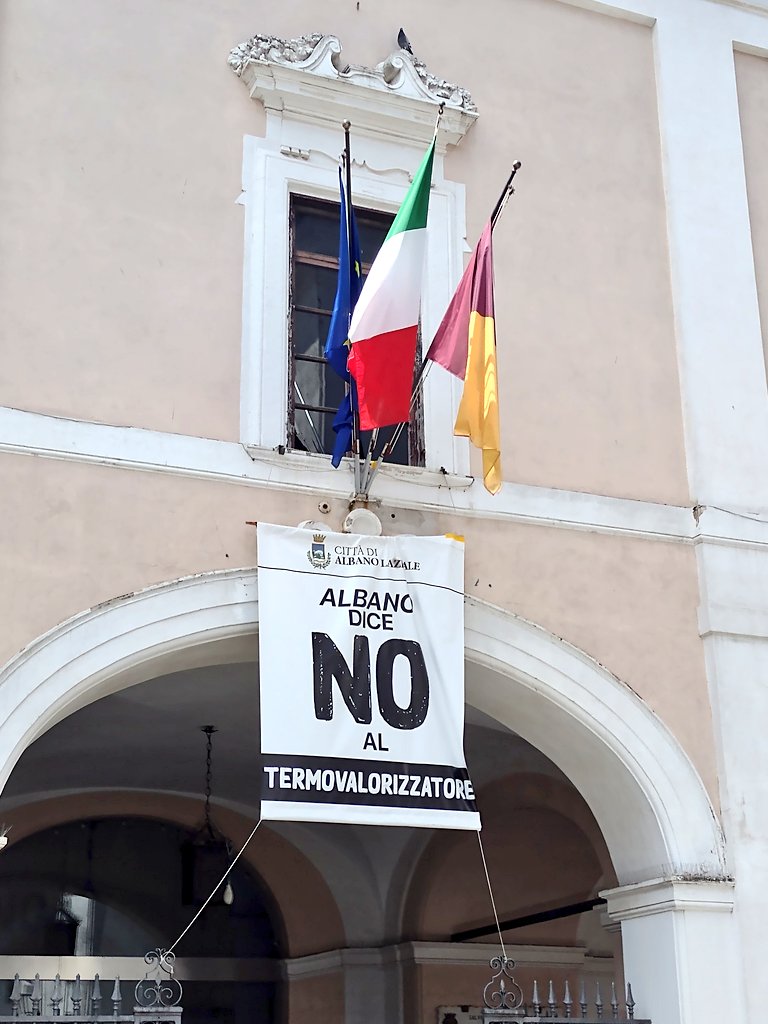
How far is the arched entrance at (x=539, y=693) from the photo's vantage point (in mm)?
6918

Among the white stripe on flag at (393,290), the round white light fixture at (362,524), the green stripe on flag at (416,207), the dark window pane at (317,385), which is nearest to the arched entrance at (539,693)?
the round white light fixture at (362,524)

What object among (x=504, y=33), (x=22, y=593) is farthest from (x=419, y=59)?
(x=22, y=593)

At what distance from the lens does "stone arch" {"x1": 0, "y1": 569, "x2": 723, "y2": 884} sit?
686cm

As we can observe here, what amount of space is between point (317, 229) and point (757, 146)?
3.31 meters

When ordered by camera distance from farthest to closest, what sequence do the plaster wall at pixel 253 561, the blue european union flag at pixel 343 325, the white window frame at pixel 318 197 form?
the white window frame at pixel 318 197 < the blue european union flag at pixel 343 325 < the plaster wall at pixel 253 561

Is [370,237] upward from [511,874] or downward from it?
upward

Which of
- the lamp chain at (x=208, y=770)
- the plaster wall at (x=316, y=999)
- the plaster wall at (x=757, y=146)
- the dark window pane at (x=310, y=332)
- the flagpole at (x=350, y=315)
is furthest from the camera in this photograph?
the plaster wall at (x=316, y=999)

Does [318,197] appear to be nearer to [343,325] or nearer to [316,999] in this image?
[343,325]

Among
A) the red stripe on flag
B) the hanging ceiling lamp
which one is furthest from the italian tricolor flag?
the hanging ceiling lamp

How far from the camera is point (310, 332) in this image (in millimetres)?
8234

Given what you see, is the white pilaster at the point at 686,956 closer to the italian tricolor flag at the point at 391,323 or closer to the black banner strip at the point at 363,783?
the black banner strip at the point at 363,783

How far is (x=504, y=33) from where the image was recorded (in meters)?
9.20

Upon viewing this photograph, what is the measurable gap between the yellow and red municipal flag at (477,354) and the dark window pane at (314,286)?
110cm

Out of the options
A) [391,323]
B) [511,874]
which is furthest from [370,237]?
[511,874]
